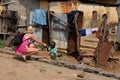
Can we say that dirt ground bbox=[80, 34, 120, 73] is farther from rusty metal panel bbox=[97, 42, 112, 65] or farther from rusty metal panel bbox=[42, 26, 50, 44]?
rusty metal panel bbox=[42, 26, 50, 44]

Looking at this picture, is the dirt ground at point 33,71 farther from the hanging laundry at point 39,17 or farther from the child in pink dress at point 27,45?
the hanging laundry at point 39,17

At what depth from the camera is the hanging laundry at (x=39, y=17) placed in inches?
661

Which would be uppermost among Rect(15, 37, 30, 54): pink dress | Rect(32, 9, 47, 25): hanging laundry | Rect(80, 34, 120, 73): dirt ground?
Rect(32, 9, 47, 25): hanging laundry

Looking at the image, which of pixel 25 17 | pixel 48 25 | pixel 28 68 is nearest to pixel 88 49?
pixel 48 25

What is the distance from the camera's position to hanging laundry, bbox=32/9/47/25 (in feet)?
55.1

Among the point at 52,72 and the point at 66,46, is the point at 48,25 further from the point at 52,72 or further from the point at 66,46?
the point at 52,72

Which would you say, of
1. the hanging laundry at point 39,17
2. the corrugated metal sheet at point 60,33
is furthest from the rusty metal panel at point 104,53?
the hanging laundry at point 39,17

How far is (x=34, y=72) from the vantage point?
30.6 feet

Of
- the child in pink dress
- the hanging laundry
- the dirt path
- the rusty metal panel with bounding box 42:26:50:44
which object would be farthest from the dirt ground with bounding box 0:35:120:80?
the rusty metal panel with bounding box 42:26:50:44

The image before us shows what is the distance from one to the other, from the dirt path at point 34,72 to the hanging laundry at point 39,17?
5.91m

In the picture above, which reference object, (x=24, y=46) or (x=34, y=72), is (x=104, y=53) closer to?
(x=24, y=46)

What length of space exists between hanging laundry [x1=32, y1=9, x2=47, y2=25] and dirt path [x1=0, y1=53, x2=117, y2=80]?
5912 millimetres

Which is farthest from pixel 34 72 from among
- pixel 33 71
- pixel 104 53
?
pixel 104 53

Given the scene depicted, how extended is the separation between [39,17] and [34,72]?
Answer: 7773 millimetres
